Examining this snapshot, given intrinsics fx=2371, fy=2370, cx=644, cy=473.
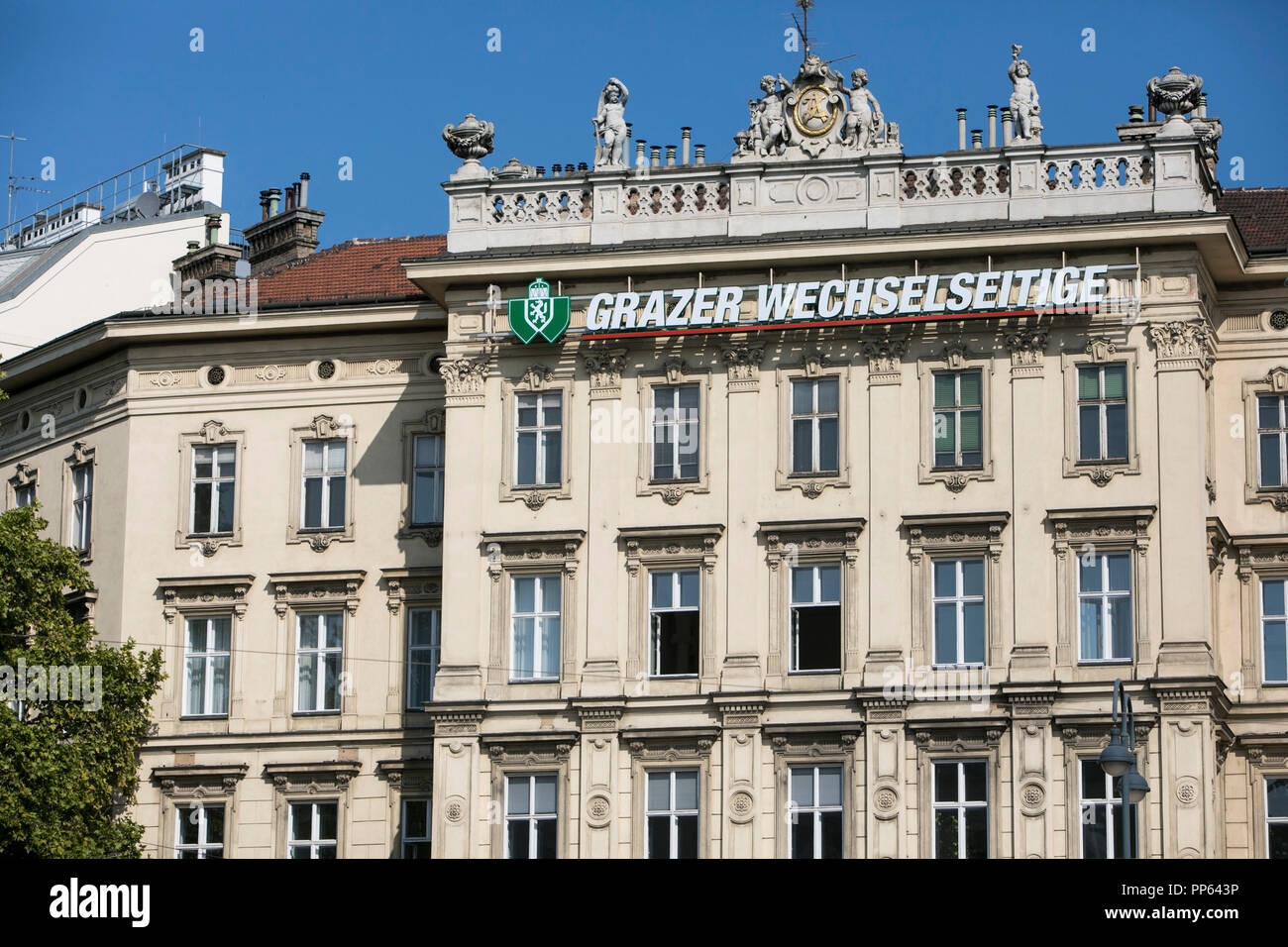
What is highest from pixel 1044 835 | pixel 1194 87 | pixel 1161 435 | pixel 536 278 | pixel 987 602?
pixel 1194 87

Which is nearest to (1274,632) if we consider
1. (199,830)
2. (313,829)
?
(313,829)

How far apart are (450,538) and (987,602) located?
9.87 meters

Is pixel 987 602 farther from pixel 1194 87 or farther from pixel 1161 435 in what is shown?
pixel 1194 87

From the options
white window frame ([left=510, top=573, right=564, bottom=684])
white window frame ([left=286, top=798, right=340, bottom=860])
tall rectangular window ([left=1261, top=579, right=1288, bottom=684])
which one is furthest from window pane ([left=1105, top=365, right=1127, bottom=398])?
white window frame ([left=286, top=798, right=340, bottom=860])

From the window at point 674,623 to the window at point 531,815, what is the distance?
283cm

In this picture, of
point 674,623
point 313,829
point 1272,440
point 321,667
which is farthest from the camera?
point 321,667

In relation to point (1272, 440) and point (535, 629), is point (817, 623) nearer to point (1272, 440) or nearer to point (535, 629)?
point (535, 629)

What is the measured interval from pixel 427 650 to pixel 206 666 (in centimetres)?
454

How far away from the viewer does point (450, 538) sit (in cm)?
4353

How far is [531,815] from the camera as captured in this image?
4203cm

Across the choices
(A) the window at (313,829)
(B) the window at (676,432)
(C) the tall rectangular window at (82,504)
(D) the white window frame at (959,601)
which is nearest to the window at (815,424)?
(B) the window at (676,432)

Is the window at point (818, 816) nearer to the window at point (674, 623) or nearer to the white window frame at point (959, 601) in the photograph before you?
the white window frame at point (959, 601)
